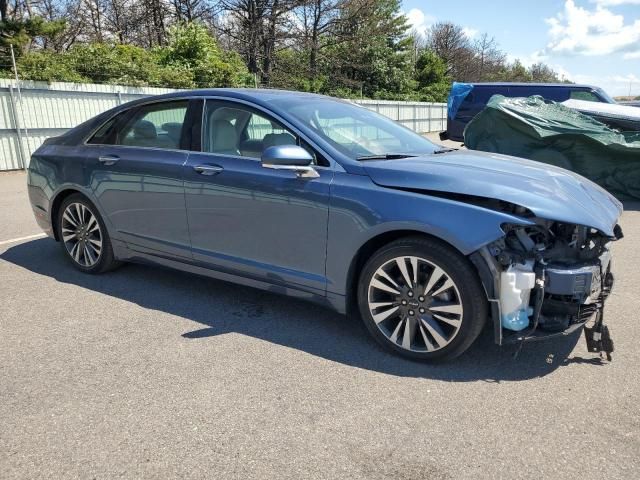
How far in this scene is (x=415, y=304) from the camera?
3230mm

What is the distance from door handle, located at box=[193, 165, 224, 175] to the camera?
3.89 meters

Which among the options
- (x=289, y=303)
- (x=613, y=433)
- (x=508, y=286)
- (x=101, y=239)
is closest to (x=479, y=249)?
(x=508, y=286)

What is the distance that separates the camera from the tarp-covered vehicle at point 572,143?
28.8 feet

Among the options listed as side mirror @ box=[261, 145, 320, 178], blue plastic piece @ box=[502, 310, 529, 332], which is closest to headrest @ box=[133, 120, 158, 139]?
side mirror @ box=[261, 145, 320, 178]

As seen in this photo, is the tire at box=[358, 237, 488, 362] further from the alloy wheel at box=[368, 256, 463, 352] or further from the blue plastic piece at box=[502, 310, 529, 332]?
the blue plastic piece at box=[502, 310, 529, 332]

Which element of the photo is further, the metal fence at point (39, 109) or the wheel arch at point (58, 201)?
the metal fence at point (39, 109)

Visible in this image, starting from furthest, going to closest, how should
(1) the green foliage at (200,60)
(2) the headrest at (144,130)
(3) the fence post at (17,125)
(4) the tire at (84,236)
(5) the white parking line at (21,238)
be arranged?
(1) the green foliage at (200,60)
(3) the fence post at (17,125)
(5) the white parking line at (21,238)
(4) the tire at (84,236)
(2) the headrest at (144,130)

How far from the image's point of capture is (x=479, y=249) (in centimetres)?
295

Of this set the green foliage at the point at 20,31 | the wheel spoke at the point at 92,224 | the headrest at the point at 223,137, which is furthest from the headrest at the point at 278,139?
the green foliage at the point at 20,31

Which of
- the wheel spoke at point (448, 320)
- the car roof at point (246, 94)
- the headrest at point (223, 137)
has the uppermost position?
the car roof at point (246, 94)

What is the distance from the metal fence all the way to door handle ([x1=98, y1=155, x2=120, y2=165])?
9.67 meters

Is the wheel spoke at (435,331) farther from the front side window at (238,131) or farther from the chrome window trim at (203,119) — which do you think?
the front side window at (238,131)

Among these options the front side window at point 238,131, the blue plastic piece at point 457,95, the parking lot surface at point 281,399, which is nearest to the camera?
the parking lot surface at point 281,399

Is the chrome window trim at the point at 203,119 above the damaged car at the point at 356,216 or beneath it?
above
